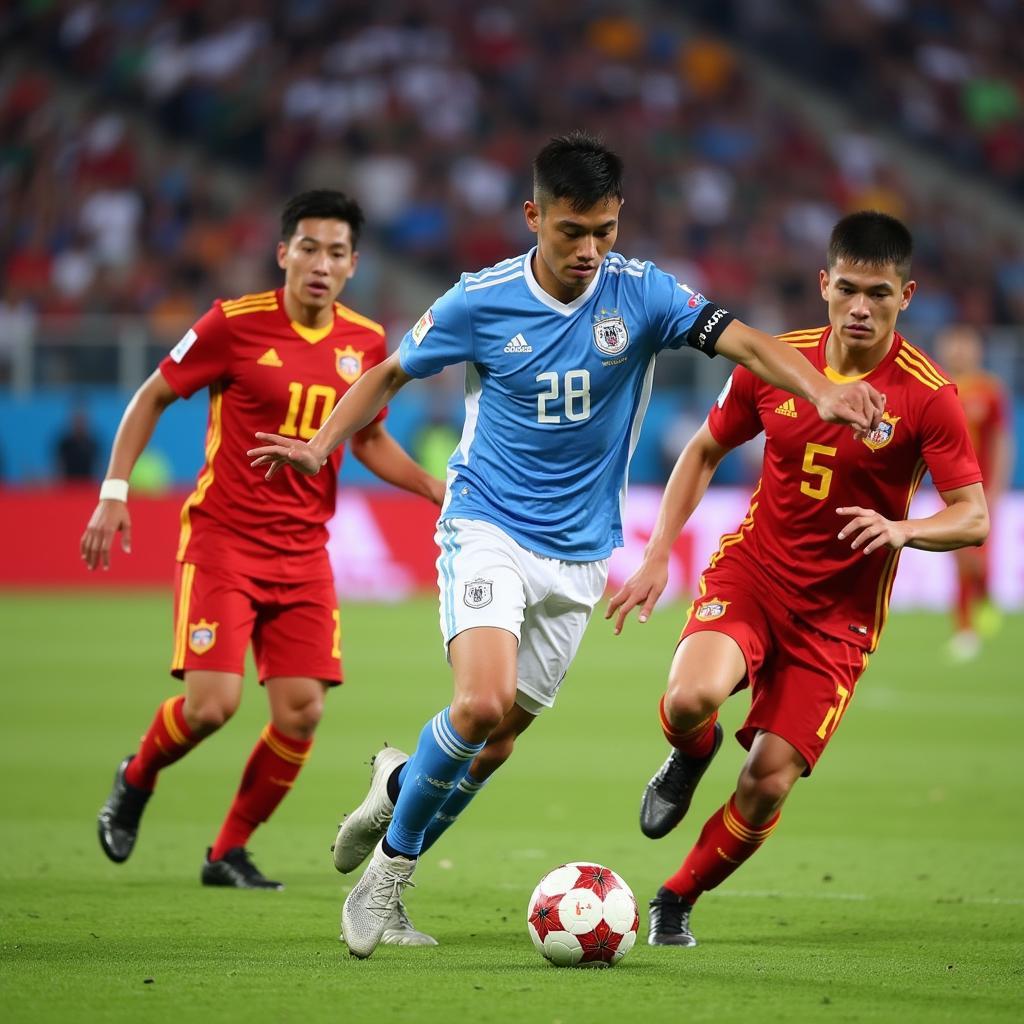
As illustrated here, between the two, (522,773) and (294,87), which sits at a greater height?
(294,87)

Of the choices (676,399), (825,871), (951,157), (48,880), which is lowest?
(48,880)

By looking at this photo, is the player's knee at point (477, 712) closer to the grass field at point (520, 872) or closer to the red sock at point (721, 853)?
the grass field at point (520, 872)

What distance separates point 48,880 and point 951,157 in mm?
23039

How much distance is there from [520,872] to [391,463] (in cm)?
178

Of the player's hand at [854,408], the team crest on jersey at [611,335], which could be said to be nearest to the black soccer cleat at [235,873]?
the team crest on jersey at [611,335]

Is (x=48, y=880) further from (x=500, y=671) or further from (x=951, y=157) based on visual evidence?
(x=951, y=157)

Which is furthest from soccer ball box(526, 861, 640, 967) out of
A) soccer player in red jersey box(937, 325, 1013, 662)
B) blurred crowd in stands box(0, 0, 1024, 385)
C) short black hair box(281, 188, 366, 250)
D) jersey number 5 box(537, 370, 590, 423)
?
blurred crowd in stands box(0, 0, 1024, 385)

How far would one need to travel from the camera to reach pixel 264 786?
6969 millimetres

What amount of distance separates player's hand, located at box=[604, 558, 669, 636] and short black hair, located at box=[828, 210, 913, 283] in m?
1.22

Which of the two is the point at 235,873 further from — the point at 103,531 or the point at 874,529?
the point at 874,529

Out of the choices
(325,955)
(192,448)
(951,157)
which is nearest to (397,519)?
(192,448)

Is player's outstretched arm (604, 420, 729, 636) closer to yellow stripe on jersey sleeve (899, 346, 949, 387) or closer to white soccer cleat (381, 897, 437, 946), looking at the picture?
yellow stripe on jersey sleeve (899, 346, 949, 387)

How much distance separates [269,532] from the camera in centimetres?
702

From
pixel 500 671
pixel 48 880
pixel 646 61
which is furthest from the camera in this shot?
pixel 646 61
